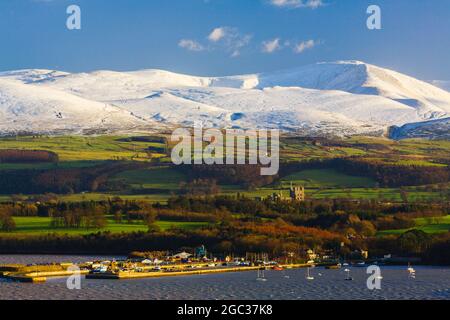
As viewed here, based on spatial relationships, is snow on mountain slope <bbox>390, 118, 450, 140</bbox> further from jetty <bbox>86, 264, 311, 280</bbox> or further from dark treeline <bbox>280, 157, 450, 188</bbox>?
jetty <bbox>86, 264, 311, 280</bbox>

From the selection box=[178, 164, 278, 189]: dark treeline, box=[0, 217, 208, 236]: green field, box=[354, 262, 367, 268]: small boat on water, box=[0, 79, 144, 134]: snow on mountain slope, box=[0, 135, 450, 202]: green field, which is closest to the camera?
box=[354, 262, 367, 268]: small boat on water

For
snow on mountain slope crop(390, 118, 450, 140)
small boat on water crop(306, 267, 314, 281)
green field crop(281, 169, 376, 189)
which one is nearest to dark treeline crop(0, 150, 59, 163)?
green field crop(281, 169, 376, 189)

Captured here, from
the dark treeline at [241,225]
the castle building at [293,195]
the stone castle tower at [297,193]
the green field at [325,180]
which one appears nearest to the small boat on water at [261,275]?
the dark treeline at [241,225]

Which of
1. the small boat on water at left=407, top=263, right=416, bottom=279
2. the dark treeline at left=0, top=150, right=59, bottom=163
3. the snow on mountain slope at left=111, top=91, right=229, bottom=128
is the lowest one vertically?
the small boat on water at left=407, top=263, right=416, bottom=279

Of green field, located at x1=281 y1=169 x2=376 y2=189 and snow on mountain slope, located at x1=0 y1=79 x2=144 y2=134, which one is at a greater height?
snow on mountain slope, located at x1=0 y1=79 x2=144 y2=134

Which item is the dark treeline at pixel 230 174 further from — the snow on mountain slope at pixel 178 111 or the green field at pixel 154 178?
the snow on mountain slope at pixel 178 111
